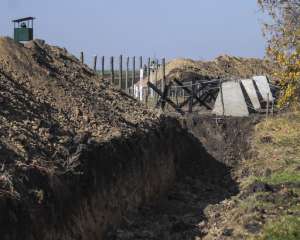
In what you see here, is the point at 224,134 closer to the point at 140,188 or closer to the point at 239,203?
the point at 239,203

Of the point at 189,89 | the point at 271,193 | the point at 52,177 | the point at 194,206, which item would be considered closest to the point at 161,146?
the point at 194,206

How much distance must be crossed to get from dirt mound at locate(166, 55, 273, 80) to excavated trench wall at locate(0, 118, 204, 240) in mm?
31079

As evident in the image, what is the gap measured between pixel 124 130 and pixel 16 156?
23.5 feet

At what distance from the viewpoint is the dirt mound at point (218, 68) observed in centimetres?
5712

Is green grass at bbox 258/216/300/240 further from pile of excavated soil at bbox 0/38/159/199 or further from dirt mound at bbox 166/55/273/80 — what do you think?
dirt mound at bbox 166/55/273/80

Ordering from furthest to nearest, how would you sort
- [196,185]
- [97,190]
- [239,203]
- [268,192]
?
[196,185] → [268,192] → [239,203] → [97,190]

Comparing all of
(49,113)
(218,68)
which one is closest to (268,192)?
(49,113)

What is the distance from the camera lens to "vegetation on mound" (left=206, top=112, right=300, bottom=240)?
709 inches

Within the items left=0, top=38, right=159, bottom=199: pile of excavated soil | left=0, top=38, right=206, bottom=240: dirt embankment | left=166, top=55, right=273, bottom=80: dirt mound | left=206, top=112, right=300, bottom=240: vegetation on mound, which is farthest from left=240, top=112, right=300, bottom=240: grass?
left=166, top=55, right=273, bottom=80: dirt mound

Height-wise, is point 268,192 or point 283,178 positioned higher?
point 283,178

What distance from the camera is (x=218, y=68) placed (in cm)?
6519

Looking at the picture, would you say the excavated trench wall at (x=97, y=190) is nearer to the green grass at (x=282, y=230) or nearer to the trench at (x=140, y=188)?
the trench at (x=140, y=188)

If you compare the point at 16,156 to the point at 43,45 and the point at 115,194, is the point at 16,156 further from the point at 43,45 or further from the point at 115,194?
the point at 43,45

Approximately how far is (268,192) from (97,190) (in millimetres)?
7345
